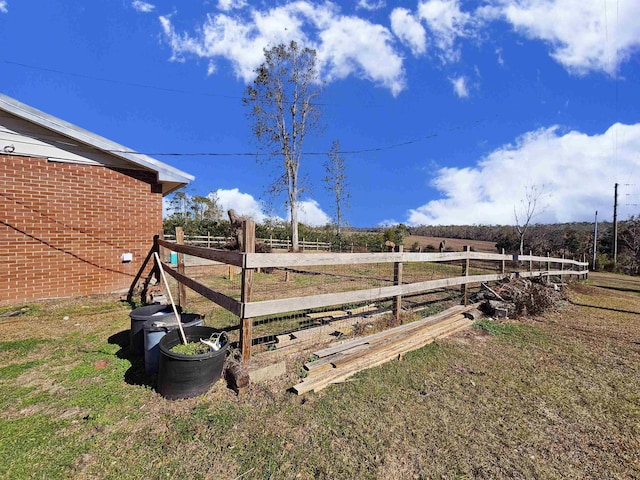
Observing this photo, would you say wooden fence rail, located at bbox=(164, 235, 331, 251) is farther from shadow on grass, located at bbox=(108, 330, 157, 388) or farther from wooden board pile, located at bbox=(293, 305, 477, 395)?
wooden board pile, located at bbox=(293, 305, 477, 395)

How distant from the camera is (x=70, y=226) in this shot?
21.6 ft

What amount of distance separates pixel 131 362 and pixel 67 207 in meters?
4.94

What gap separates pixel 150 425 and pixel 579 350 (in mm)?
6031

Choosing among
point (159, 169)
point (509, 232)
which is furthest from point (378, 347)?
point (509, 232)

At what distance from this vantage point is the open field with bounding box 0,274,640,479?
6.84 feet

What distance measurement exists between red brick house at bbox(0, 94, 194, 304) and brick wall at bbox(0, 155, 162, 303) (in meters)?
0.02

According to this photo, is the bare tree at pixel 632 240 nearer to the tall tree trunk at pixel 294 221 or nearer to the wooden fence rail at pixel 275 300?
the tall tree trunk at pixel 294 221

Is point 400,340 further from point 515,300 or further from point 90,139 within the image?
point 90,139

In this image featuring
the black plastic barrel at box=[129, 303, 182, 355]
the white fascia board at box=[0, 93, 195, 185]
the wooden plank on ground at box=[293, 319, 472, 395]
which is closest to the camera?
the wooden plank on ground at box=[293, 319, 472, 395]

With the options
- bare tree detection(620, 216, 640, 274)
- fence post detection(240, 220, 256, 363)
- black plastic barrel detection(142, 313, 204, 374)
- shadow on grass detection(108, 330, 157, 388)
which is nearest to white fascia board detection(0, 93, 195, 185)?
shadow on grass detection(108, 330, 157, 388)

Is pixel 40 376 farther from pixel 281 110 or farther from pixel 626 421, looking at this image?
pixel 281 110

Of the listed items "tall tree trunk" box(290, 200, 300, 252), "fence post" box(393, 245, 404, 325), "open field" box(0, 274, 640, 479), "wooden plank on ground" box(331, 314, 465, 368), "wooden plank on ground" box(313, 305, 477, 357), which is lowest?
"open field" box(0, 274, 640, 479)

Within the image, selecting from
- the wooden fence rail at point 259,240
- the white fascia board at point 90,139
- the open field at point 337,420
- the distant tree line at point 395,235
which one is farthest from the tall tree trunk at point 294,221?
the open field at point 337,420

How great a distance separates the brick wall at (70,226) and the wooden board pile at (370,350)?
622 cm
